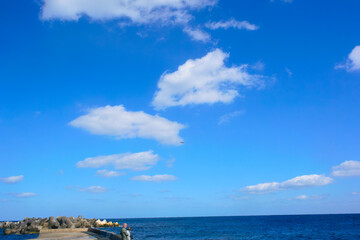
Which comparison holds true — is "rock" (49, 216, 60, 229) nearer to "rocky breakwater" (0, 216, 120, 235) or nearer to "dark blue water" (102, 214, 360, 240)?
"rocky breakwater" (0, 216, 120, 235)

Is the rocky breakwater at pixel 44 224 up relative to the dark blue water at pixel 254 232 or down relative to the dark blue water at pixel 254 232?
up

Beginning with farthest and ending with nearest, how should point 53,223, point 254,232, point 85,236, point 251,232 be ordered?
1. point 251,232
2. point 254,232
3. point 53,223
4. point 85,236

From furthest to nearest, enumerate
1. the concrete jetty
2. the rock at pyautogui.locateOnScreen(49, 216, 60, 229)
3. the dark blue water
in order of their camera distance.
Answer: the dark blue water < the rock at pyautogui.locateOnScreen(49, 216, 60, 229) < the concrete jetty

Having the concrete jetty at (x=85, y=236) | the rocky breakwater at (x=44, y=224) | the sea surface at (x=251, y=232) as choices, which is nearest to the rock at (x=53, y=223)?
the rocky breakwater at (x=44, y=224)

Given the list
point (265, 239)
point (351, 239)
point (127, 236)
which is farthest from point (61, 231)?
point (351, 239)

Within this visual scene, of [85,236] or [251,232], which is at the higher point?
[85,236]

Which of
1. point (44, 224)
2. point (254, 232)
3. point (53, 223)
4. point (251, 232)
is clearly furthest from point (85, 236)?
point (254, 232)

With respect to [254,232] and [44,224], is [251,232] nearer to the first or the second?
[254,232]

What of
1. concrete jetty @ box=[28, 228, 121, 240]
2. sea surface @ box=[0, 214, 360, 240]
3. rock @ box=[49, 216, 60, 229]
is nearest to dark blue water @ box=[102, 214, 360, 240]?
sea surface @ box=[0, 214, 360, 240]

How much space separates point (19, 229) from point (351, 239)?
197 ft

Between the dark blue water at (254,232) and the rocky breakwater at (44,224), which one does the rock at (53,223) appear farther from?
the dark blue water at (254,232)

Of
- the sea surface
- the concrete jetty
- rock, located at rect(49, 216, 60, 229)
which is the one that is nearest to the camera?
the concrete jetty

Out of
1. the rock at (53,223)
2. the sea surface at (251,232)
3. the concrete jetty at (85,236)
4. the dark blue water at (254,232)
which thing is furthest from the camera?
the dark blue water at (254,232)

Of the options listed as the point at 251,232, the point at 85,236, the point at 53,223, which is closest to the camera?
the point at 85,236
